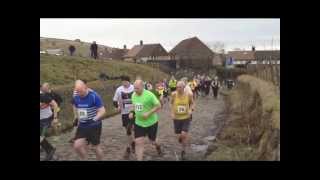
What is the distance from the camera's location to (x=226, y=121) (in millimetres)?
12266

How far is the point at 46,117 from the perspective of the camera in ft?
39.9

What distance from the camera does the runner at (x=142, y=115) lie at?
40.0 ft

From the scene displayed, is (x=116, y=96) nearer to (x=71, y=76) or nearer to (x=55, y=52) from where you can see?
(x=71, y=76)

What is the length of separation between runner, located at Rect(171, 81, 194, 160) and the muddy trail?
0.20 feet

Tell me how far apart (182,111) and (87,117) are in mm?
1319

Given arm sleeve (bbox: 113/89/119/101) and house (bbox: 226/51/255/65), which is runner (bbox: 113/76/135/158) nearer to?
arm sleeve (bbox: 113/89/119/101)

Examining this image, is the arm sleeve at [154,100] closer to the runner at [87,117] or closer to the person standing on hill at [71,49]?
the runner at [87,117]

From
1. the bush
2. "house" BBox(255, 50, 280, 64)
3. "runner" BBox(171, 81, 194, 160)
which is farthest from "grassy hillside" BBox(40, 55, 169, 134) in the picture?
"house" BBox(255, 50, 280, 64)

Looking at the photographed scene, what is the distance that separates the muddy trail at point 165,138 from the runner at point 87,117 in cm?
7

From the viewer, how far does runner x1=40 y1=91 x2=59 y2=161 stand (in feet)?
39.9

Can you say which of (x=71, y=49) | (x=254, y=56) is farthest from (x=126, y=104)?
(x=254, y=56)
